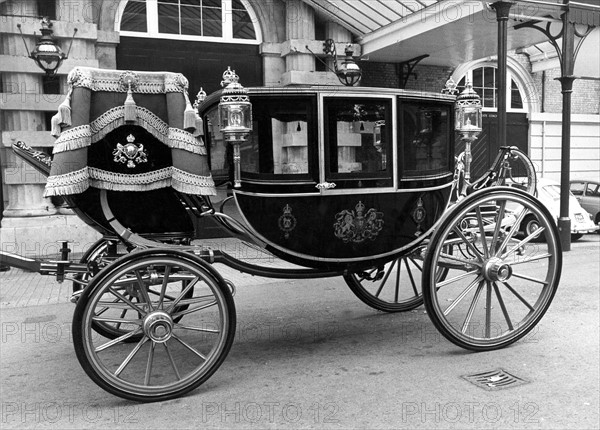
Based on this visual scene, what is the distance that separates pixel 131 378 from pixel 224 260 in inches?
41.3

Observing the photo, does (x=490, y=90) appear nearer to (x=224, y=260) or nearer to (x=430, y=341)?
(x=430, y=341)

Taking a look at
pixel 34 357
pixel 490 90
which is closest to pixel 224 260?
pixel 34 357

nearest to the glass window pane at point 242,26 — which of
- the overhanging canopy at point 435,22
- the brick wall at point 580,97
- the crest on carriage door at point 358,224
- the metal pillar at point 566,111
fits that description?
the overhanging canopy at point 435,22

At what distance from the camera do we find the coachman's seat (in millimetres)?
3604

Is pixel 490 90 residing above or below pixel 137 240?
above

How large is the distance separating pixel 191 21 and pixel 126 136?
7.86 metres

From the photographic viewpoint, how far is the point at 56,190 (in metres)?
3.54

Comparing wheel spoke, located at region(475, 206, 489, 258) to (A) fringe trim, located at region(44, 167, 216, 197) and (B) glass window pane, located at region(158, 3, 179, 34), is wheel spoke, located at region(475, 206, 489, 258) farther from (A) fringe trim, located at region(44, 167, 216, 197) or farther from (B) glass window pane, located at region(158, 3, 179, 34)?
(B) glass window pane, located at region(158, 3, 179, 34)

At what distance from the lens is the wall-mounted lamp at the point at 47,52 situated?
8.99 m

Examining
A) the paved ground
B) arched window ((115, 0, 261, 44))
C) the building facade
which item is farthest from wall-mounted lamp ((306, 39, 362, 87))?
the paved ground

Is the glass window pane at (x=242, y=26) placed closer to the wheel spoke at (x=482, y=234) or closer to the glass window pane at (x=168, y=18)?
the glass window pane at (x=168, y=18)

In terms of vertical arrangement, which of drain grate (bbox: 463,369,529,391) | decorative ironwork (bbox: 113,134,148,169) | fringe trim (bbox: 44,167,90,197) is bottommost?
drain grate (bbox: 463,369,529,391)

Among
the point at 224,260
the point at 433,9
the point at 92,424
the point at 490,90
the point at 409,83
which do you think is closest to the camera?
the point at 92,424

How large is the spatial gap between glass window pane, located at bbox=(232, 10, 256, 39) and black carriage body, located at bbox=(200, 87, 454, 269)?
7352 millimetres
